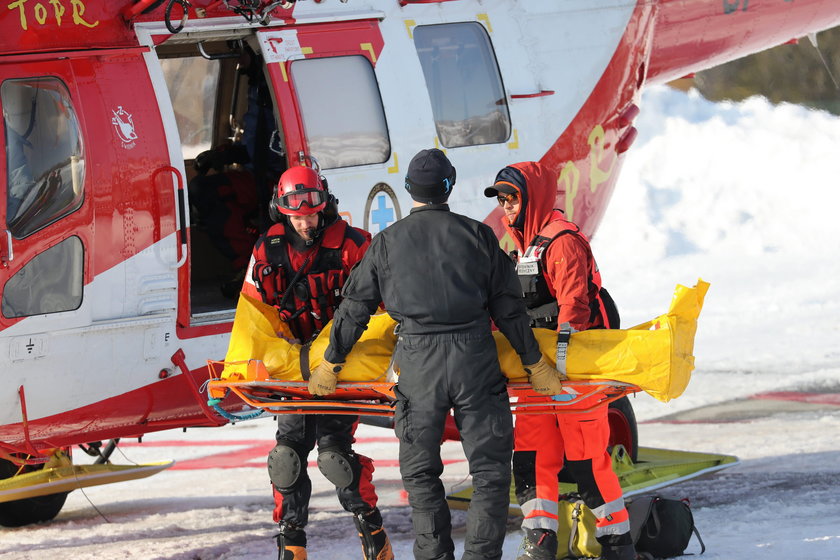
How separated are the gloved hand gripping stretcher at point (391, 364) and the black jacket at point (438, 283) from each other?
0.27 metres

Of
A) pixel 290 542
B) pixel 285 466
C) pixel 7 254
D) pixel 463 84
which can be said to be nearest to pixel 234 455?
pixel 463 84

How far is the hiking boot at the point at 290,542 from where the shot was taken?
6000 mm

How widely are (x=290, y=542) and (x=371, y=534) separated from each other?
41cm

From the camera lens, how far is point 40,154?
5871 millimetres

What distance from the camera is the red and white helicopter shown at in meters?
5.88

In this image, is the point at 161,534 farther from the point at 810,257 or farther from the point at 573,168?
the point at 810,257

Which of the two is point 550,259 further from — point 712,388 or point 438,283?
point 712,388

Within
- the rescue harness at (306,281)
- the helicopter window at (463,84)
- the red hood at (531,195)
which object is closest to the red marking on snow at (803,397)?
the helicopter window at (463,84)

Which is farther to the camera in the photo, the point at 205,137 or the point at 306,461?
the point at 205,137

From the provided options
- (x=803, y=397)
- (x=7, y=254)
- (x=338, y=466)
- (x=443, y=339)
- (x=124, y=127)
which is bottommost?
(x=803, y=397)

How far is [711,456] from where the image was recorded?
8.21 meters

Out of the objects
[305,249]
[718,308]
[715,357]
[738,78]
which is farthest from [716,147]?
[305,249]

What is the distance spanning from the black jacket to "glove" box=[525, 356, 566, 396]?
0.16ft

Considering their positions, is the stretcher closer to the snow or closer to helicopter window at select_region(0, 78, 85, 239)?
helicopter window at select_region(0, 78, 85, 239)
